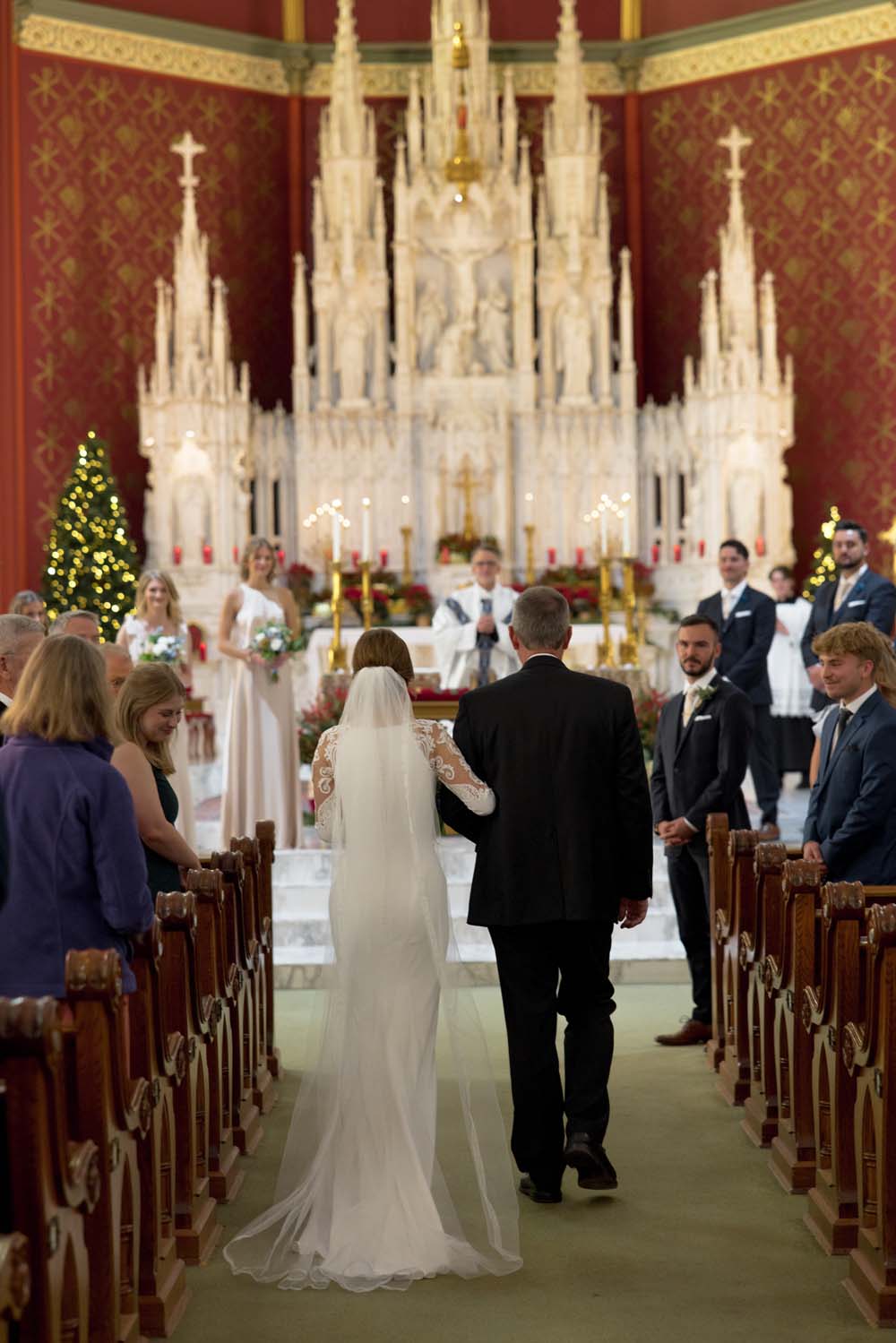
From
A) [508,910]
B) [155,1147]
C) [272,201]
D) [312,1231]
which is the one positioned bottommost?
[312,1231]

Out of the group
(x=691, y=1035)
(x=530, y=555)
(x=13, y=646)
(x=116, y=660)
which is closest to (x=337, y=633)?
(x=116, y=660)

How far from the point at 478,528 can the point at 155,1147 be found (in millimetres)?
13400

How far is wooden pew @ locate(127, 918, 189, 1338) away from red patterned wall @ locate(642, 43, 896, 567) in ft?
43.5

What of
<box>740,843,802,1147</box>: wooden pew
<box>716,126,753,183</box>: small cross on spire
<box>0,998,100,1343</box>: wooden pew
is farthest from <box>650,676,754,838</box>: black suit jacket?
<box>716,126,753,183</box>: small cross on spire

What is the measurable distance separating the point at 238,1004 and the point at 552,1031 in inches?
51.1

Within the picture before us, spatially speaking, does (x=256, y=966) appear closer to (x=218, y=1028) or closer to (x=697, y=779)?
(x=218, y=1028)

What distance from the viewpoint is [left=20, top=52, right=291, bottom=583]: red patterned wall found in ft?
54.9

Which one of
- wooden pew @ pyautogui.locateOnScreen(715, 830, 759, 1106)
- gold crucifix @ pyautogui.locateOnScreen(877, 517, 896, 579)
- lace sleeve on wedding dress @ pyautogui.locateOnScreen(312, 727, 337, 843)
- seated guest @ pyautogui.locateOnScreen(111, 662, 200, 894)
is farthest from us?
gold crucifix @ pyautogui.locateOnScreen(877, 517, 896, 579)

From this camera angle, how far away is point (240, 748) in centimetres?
997

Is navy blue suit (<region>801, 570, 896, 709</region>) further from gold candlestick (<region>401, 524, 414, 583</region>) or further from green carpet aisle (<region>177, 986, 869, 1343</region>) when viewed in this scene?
gold candlestick (<region>401, 524, 414, 583</region>)

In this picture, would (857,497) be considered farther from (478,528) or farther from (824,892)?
(824,892)

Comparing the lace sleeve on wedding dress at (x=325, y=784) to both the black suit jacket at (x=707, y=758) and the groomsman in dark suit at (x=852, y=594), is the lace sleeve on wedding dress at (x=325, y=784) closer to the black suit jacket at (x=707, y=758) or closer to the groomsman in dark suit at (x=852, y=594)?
the black suit jacket at (x=707, y=758)

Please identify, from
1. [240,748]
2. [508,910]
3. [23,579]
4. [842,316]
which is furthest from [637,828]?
[842,316]

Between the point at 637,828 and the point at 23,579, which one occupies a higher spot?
the point at 23,579
